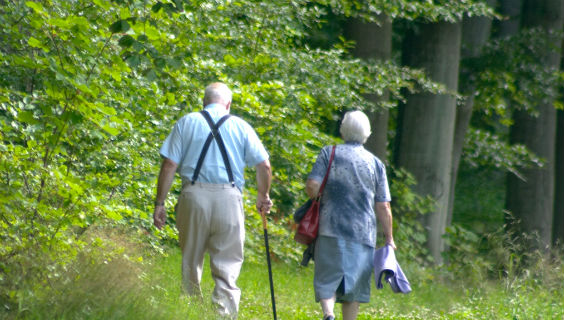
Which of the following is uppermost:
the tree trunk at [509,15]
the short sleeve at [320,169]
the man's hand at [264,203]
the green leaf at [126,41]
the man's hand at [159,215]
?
the tree trunk at [509,15]

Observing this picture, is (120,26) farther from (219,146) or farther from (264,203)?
(264,203)

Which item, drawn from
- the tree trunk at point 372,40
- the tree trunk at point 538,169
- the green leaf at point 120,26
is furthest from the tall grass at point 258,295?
the tree trunk at point 538,169

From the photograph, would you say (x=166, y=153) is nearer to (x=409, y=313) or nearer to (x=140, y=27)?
(x=140, y=27)

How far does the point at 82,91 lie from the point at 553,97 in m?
13.3

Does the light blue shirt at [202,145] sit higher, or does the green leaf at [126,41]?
the green leaf at [126,41]

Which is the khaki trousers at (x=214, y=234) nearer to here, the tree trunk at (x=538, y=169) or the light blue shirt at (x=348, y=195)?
the light blue shirt at (x=348, y=195)

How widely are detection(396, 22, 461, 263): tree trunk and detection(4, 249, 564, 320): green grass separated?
223 centimetres

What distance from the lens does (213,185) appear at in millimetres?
6277

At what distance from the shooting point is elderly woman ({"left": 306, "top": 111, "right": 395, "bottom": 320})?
6730 mm

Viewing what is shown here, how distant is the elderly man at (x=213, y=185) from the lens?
6.28 metres

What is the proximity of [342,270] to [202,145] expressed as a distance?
1.44 metres

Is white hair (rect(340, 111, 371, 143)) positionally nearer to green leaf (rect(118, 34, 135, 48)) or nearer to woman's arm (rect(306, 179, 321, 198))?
woman's arm (rect(306, 179, 321, 198))

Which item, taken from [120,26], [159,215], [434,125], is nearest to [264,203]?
[159,215]

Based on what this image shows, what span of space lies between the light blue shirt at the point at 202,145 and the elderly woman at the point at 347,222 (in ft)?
2.27
